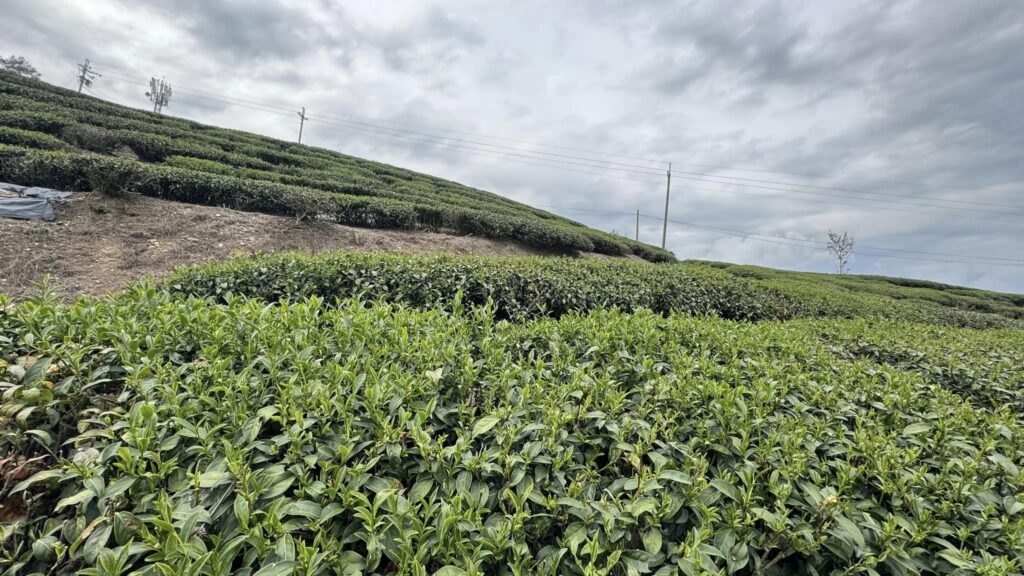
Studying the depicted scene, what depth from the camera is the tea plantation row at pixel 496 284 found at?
458 cm

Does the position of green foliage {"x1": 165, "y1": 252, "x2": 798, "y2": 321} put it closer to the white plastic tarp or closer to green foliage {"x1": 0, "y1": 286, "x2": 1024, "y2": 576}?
green foliage {"x1": 0, "y1": 286, "x2": 1024, "y2": 576}

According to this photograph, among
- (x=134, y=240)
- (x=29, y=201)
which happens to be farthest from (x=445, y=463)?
(x=29, y=201)

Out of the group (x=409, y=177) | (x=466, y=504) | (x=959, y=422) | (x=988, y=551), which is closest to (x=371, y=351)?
(x=466, y=504)

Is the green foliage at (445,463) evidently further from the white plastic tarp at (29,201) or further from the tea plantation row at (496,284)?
the white plastic tarp at (29,201)

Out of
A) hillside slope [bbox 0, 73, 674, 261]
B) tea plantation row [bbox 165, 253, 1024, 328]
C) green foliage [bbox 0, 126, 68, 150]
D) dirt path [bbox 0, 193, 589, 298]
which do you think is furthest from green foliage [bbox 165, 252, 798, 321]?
green foliage [bbox 0, 126, 68, 150]

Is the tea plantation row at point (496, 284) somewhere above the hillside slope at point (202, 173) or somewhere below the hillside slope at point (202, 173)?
below

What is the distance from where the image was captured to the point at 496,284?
16.6 ft

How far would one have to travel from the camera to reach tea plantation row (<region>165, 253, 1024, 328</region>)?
4.58 metres

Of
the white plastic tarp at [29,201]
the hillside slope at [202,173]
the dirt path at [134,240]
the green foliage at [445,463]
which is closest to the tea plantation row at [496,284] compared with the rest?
the green foliage at [445,463]

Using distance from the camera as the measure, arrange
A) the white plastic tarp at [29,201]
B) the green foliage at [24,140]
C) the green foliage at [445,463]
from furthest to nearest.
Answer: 1. the green foliage at [24,140]
2. the white plastic tarp at [29,201]
3. the green foliage at [445,463]

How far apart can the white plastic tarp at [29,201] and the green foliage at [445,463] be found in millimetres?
7708

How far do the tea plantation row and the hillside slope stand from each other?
18.2ft

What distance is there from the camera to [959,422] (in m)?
2.18

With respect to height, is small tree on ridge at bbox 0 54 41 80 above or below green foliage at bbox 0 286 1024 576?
above
